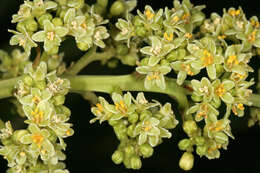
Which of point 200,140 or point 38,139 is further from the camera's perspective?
point 200,140

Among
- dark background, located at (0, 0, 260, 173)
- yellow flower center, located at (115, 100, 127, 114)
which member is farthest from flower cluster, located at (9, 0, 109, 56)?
dark background, located at (0, 0, 260, 173)

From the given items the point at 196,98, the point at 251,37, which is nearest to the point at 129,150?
the point at 196,98

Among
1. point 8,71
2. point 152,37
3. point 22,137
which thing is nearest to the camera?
point 22,137

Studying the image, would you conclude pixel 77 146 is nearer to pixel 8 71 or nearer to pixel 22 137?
pixel 8 71

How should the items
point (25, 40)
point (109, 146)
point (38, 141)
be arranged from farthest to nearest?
point (109, 146), point (25, 40), point (38, 141)

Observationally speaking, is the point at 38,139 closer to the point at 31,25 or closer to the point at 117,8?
the point at 31,25

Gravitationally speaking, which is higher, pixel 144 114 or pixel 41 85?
pixel 41 85

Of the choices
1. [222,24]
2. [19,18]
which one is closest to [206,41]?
[222,24]
